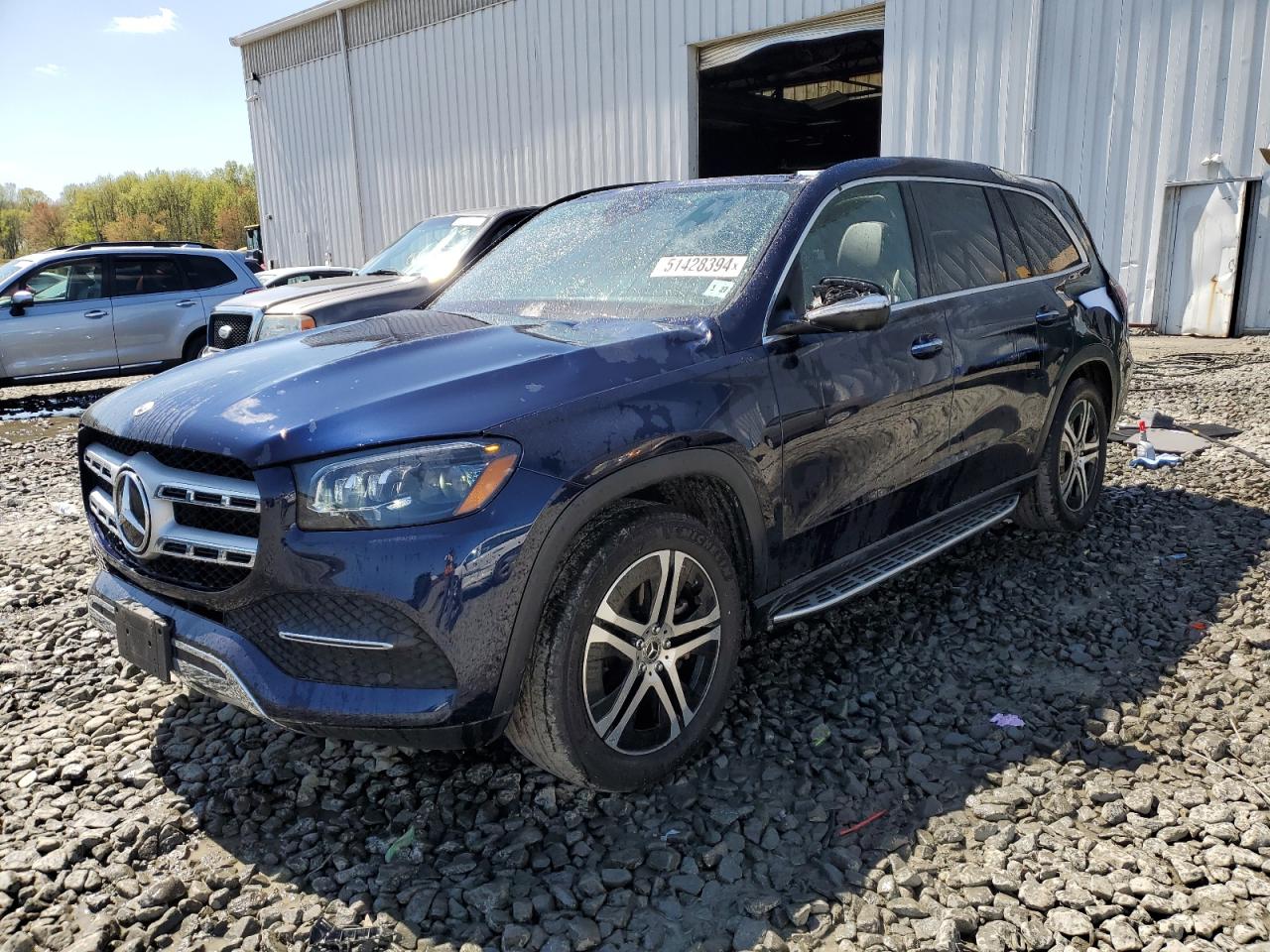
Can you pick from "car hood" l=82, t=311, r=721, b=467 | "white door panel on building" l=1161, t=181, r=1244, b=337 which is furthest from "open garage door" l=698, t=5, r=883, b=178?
"car hood" l=82, t=311, r=721, b=467

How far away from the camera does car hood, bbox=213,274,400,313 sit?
7496 mm

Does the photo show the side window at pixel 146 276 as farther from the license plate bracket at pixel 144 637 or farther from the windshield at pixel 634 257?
the license plate bracket at pixel 144 637

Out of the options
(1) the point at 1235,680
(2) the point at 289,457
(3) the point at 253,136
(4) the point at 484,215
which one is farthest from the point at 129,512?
(3) the point at 253,136

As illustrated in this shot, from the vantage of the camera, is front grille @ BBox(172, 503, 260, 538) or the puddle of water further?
the puddle of water

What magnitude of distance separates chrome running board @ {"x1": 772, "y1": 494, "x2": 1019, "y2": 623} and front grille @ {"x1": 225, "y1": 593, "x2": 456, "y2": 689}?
124cm

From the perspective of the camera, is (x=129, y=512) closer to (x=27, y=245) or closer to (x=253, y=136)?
(x=253, y=136)

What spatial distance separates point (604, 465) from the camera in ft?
8.01

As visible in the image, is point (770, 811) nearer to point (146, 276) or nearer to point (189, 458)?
point (189, 458)

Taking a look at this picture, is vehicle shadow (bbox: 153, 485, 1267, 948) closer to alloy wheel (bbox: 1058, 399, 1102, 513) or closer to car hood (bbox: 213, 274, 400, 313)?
alloy wheel (bbox: 1058, 399, 1102, 513)

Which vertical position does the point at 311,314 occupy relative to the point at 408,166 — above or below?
below

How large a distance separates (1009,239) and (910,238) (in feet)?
2.83

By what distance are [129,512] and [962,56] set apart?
1308 cm

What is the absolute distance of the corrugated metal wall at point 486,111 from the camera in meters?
15.7

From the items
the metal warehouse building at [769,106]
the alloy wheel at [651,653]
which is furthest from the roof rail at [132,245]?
the alloy wheel at [651,653]
